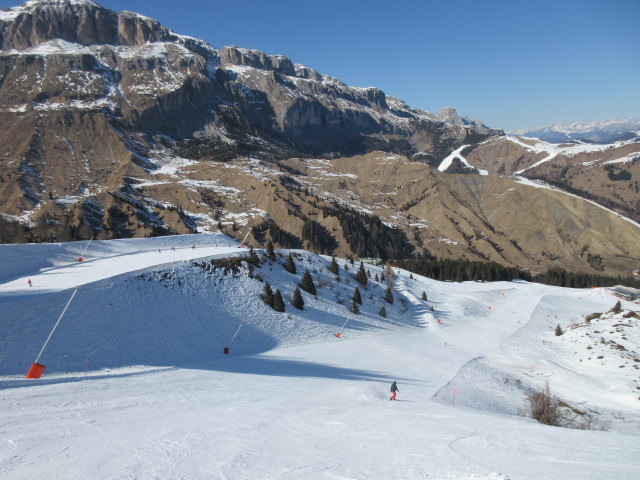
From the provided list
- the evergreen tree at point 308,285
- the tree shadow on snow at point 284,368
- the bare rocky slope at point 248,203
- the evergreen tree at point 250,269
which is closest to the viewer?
the tree shadow on snow at point 284,368

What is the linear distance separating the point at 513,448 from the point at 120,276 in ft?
104

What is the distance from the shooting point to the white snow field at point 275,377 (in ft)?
31.6

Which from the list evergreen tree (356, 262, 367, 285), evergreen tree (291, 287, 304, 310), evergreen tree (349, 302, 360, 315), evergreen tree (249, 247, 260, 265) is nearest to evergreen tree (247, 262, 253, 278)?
evergreen tree (249, 247, 260, 265)

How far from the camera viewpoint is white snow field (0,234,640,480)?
962cm

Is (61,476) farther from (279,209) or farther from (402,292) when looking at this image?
(279,209)

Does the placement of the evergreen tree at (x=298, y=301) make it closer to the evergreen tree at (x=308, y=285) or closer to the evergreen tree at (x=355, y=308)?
the evergreen tree at (x=308, y=285)

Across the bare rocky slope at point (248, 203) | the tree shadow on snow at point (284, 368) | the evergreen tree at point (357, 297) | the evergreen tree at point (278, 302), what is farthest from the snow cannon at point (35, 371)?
the bare rocky slope at point (248, 203)

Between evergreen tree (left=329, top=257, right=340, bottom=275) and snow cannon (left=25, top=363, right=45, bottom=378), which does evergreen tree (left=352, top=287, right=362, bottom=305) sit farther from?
snow cannon (left=25, top=363, right=45, bottom=378)

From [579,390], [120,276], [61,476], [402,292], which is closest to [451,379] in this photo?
[579,390]

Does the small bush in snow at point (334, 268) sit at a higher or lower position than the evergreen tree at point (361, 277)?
higher

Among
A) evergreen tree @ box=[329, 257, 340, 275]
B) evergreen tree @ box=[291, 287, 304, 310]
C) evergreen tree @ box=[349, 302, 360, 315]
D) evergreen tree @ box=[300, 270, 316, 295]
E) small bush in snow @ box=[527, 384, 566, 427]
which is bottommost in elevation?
evergreen tree @ box=[349, 302, 360, 315]

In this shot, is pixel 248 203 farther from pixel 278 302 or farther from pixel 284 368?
pixel 284 368

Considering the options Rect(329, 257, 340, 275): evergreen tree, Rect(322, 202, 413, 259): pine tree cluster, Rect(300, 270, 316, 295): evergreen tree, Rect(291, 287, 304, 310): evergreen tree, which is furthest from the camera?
Rect(322, 202, 413, 259): pine tree cluster

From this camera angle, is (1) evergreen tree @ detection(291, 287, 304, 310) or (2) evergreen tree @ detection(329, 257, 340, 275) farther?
(2) evergreen tree @ detection(329, 257, 340, 275)
